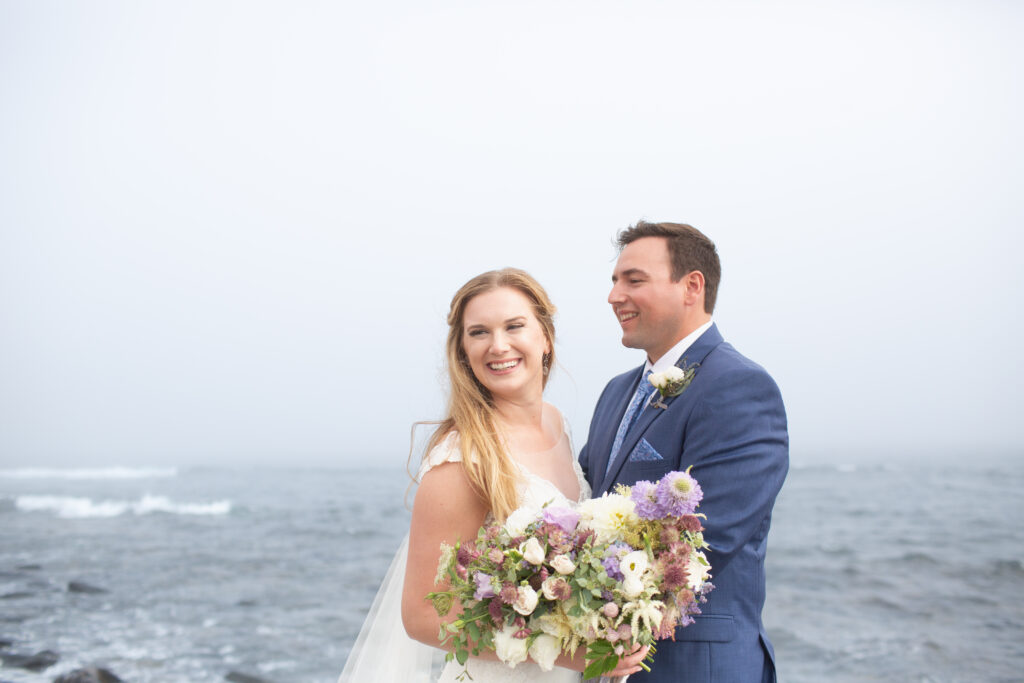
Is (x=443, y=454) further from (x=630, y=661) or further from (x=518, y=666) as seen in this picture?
(x=630, y=661)

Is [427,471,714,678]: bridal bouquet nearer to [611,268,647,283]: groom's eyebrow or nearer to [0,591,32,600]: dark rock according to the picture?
[611,268,647,283]: groom's eyebrow

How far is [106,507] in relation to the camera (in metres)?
28.4

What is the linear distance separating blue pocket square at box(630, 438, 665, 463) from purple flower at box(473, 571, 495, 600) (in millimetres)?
1162

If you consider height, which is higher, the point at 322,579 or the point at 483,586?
the point at 483,586

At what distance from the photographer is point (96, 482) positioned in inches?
1398

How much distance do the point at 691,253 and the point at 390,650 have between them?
2.60m

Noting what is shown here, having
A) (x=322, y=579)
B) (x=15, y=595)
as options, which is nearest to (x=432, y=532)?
(x=15, y=595)

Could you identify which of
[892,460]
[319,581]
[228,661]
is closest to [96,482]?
[319,581]

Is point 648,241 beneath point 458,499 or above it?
above

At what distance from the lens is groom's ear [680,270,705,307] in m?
3.68

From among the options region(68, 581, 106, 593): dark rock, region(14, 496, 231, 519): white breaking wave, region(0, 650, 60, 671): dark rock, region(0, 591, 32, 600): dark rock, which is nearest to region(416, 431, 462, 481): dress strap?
region(0, 650, 60, 671): dark rock

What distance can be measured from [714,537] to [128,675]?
31.0 feet

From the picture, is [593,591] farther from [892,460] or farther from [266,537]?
[892,460]

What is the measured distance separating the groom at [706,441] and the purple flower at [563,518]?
71 centimetres
